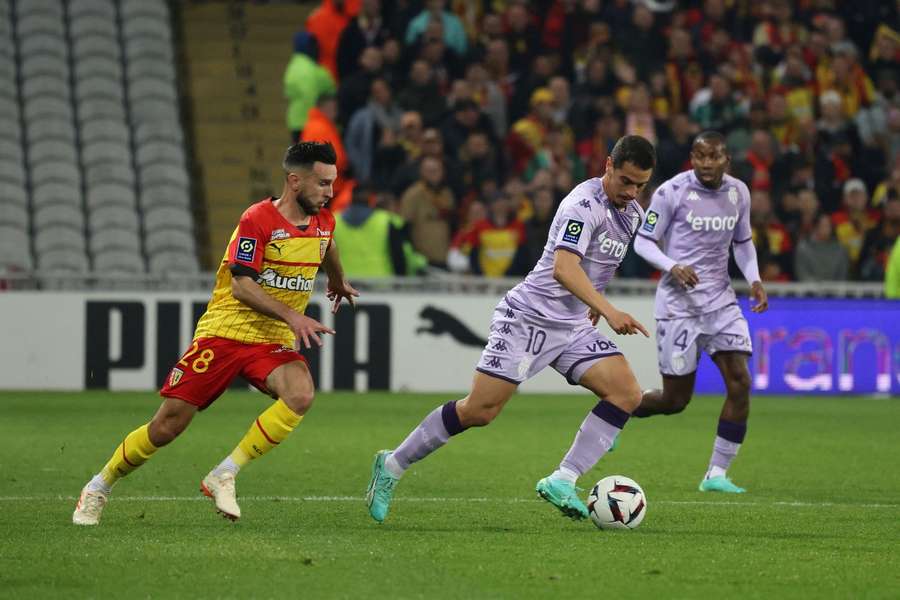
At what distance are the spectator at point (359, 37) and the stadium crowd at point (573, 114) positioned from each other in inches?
→ 0.9

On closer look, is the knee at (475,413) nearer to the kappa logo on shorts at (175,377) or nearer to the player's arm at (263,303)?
the player's arm at (263,303)

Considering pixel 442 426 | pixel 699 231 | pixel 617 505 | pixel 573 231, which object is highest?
pixel 573 231

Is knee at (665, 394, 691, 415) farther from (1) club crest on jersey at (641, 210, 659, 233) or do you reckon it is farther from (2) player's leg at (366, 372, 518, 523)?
(2) player's leg at (366, 372, 518, 523)

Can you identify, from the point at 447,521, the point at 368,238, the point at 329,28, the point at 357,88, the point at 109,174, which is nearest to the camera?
the point at 447,521

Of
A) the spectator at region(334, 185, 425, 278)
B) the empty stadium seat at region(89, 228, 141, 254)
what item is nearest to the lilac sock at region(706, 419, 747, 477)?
the spectator at region(334, 185, 425, 278)

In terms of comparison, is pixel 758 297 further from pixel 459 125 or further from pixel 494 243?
pixel 459 125

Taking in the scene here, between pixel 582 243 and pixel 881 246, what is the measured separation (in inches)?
445

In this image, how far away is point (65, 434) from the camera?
13109mm

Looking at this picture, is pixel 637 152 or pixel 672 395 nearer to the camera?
pixel 637 152

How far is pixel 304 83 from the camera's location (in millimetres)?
19734

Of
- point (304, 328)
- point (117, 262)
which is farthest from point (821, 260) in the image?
point (304, 328)

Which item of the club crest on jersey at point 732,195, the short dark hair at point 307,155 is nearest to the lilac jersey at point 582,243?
the short dark hair at point 307,155

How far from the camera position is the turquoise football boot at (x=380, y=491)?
26.9 feet

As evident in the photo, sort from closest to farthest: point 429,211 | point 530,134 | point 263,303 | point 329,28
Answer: point 263,303 < point 429,211 < point 530,134 < point 329,28
